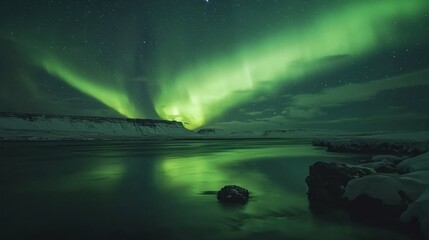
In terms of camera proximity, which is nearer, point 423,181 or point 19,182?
point 423,181

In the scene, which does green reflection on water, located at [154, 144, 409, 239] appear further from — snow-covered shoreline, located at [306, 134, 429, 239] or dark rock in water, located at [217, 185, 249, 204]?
snow-covered shoreline, located at [306, 134, 429, 239]

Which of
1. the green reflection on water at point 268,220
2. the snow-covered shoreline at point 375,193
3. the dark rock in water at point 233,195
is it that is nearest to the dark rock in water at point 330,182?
the snow-covered shoreline at point 375,193

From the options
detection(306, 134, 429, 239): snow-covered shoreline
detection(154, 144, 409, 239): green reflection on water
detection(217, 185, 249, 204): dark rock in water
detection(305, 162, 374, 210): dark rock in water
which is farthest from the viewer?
detection(217, 185, 249, 204): dark rock in water

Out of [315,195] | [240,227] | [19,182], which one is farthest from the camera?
[19,182]

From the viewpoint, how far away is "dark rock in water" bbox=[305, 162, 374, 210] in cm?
1226

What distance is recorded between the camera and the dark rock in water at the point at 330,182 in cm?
1226

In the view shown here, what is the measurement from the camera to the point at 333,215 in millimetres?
10992

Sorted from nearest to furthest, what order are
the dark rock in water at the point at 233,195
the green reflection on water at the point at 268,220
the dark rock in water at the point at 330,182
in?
the green reflection on water at the point at 268,220 < the dark rock in water at the point at 330,182 < the dark rock in water at the point at 233,195

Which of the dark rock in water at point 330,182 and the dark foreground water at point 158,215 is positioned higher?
the dark rock in water at point 330,182

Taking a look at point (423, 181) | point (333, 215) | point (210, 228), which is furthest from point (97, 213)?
point (423, 181)

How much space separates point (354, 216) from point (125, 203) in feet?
32.8

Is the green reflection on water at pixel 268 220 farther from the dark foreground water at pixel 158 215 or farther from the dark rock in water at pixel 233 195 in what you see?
the dark rock in water at pixel 233 195

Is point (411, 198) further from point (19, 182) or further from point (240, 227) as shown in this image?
point (19, 182)

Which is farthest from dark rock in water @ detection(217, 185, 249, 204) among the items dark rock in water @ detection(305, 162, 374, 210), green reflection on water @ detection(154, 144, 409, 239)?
dark rock in water @ detection(305, 162, 374, 210)
